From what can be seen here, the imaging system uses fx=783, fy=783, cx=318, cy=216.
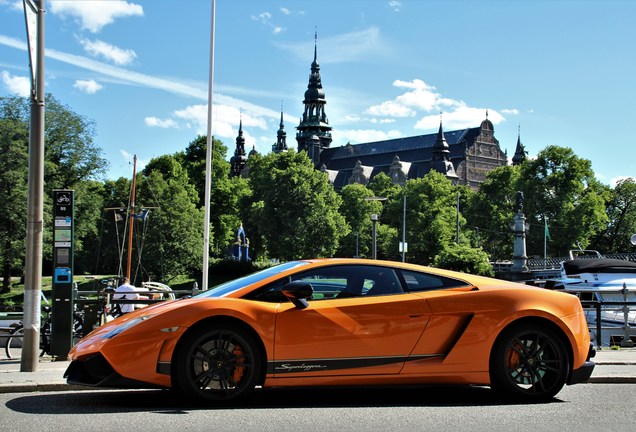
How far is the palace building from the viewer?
470 ft

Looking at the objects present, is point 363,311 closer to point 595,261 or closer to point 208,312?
point 208,312

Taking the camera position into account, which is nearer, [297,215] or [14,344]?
[14,344]

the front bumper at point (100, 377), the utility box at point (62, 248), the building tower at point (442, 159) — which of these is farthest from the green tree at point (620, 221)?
the front bumper at point (100, 377)

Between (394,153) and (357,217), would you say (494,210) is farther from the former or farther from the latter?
(394,153)

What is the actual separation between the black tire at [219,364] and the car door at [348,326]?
0.24 meters

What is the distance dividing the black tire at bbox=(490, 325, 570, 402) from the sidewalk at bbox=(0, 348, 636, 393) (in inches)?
81.4

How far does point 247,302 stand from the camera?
711 centimetres

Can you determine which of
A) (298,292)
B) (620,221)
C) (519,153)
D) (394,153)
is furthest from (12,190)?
(394,153)

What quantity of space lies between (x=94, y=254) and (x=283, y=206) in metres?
21.7

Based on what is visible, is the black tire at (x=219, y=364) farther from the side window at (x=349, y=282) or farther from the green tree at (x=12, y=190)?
the green tree at (x=12, y=190)

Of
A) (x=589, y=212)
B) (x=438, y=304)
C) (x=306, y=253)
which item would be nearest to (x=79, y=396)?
(x=438, y=304)

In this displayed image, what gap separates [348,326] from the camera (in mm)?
7152

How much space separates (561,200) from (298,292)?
71.1m

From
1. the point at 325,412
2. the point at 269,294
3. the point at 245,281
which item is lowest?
Answer: the point at 325,412
